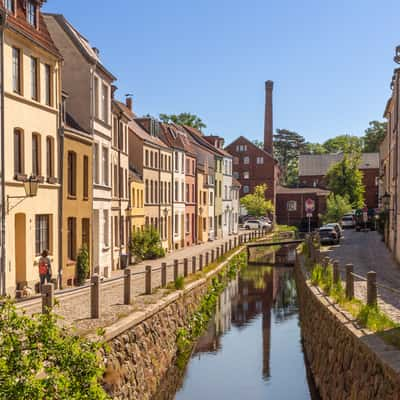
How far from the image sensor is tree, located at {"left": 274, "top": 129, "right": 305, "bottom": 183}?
12825 centimetres

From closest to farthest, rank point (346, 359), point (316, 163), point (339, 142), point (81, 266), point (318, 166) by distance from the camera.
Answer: point (346, 359)
point (81, 266)
point (318, 166)
point (316, 163)
point (339, 142)

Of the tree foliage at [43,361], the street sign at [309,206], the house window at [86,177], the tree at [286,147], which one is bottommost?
the tree foliage at [43,361]

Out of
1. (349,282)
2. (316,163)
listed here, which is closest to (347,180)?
(316,163)

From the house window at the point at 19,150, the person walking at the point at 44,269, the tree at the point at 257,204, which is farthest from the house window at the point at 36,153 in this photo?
the tree at the point at 257,204

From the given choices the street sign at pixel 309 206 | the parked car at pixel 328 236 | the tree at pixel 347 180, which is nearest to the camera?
the parked car at pixel 328 236

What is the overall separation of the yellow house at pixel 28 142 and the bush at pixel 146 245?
12.8 meters

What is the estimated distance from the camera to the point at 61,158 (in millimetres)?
22828

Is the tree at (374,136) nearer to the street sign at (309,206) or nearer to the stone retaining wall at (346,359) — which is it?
the street sign at (309,206)

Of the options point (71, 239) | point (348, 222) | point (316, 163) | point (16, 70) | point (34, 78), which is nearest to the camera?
point (16, 70)

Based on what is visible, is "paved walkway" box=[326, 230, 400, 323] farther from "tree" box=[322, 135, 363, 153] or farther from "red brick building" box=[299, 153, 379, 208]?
"tree" box=[322, 135, 363, 153]

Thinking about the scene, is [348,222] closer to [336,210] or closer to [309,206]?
[336,210]

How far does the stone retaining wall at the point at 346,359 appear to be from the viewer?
9.48m

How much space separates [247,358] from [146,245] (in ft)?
55.3

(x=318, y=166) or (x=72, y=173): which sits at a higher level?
(x=318, y=166)
